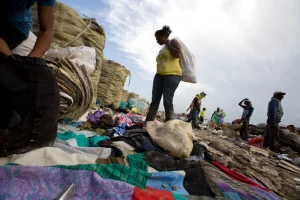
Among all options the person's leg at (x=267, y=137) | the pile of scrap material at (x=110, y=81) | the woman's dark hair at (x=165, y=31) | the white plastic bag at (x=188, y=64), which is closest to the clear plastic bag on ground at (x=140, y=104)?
the pile of scrap material at (x=110, y=81)

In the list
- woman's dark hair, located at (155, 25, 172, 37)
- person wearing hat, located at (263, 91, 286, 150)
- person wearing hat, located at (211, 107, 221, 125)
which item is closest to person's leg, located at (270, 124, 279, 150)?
person wearing hat, located at (263, 91, 286, 150)

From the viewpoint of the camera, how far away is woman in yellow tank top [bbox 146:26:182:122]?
2.78 m

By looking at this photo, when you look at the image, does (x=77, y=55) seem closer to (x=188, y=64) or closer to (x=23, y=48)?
(x=23, y=48)

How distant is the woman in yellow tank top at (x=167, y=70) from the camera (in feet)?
9.12

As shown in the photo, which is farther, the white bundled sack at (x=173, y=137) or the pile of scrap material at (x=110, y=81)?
the pile of scrap material at (x=110, y=81)

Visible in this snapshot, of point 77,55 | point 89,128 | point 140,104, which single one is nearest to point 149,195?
point 89,128

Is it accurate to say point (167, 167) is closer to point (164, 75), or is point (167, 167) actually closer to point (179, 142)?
point (179, 142)

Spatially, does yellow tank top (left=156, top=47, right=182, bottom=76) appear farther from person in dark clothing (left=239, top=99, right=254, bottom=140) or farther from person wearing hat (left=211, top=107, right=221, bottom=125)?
person wearing hat (left=211, top=107, right=221, bottom=125)

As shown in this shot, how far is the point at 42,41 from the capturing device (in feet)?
4.26

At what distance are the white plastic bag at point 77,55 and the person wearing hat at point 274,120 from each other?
205 inches

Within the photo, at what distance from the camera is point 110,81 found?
18.8 ft

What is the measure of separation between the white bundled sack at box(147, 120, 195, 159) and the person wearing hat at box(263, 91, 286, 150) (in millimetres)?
4482

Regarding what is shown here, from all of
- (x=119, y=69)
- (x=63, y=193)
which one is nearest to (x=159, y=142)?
(x=63, y=193)

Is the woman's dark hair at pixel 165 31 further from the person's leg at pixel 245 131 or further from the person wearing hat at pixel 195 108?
the person wearing hat at pixel 195 108
